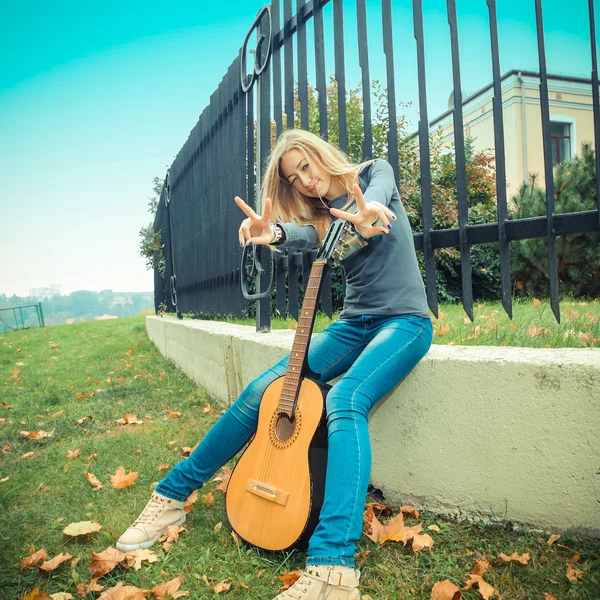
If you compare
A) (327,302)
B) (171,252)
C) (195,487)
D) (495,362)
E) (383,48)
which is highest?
(383,48)

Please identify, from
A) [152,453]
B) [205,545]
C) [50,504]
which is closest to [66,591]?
[205,545]

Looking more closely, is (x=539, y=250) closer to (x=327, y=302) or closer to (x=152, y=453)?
(x=327, y=302)

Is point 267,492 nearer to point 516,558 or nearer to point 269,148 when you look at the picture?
point 516,558

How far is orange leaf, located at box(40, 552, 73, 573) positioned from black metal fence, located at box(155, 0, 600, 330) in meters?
1.78

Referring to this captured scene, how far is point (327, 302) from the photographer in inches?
120

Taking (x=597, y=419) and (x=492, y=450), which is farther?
(x=492, y=450)

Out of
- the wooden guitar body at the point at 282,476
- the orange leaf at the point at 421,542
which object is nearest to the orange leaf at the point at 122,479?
the wooden guitar body at the point at 282,476

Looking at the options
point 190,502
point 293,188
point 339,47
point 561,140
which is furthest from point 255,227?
point 561,140

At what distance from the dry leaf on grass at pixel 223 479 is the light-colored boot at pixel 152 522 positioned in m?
0.29

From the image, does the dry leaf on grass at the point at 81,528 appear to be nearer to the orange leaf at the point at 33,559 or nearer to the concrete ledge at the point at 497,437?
the orange leaf at the point at 33,559

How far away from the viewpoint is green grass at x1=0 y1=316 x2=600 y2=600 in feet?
5.77

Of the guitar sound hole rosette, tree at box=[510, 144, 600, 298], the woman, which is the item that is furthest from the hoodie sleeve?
tree at box=[510, 144, 600, 298]

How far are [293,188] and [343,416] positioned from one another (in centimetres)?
127

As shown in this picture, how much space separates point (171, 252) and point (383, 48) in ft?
17.0
